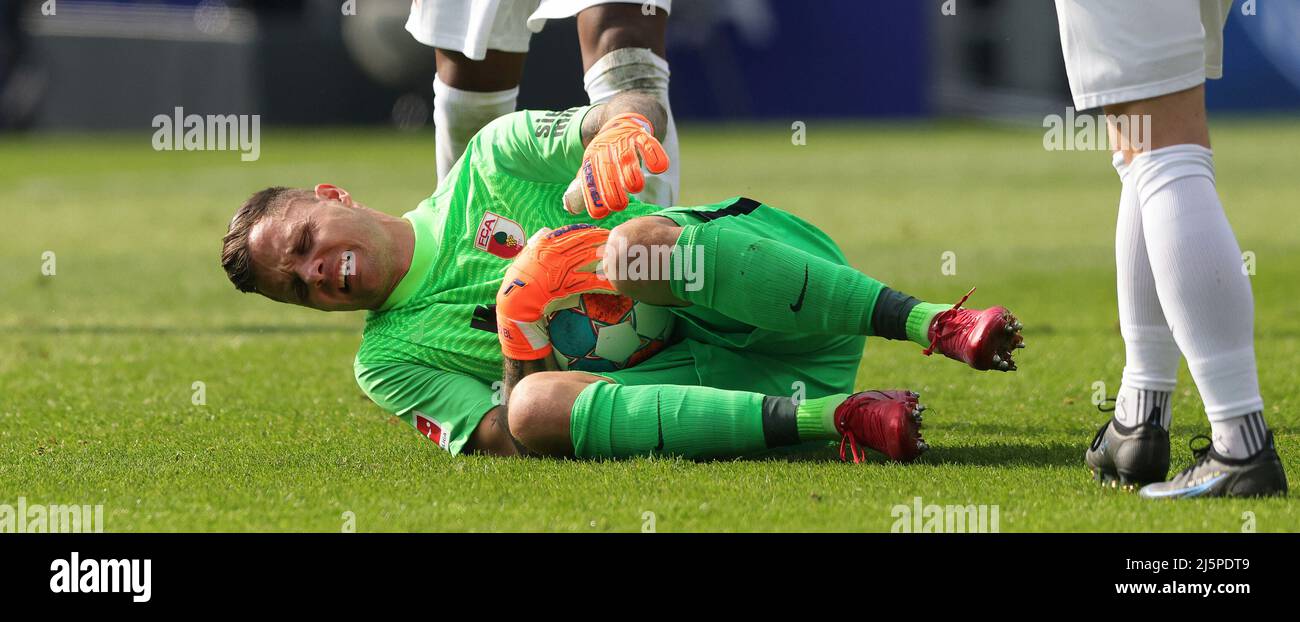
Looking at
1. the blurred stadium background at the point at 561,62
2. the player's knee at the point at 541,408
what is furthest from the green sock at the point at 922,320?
the blurred stadium background at the point at 561,62

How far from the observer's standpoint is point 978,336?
3086 mm

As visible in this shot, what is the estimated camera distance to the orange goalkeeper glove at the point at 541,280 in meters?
3.37

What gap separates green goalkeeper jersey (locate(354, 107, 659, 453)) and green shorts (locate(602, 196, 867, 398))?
0.28 m

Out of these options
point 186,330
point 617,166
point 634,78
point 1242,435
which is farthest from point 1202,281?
point 186,330

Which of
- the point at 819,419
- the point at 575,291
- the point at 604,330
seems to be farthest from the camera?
the point at 604,330

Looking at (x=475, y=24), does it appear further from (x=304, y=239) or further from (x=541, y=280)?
(x=541, y=280)

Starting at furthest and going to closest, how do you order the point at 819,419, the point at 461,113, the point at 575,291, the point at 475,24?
1. the point at 461,113
2. the point at 475,24
3. the point at 575,291
4. the point at 819,419

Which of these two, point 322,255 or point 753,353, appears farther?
point 753,353

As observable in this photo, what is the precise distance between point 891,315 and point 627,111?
68 centimetres

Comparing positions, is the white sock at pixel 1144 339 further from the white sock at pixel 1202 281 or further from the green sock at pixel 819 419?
the green sock at pixel 819 419

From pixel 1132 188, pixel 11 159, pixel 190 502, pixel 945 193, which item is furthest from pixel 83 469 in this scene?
pixel 11 159

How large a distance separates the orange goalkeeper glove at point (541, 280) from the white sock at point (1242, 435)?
1257 millimetres

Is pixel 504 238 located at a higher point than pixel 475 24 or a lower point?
lower

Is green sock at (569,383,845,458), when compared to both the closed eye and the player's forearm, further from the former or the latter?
the closed eye
